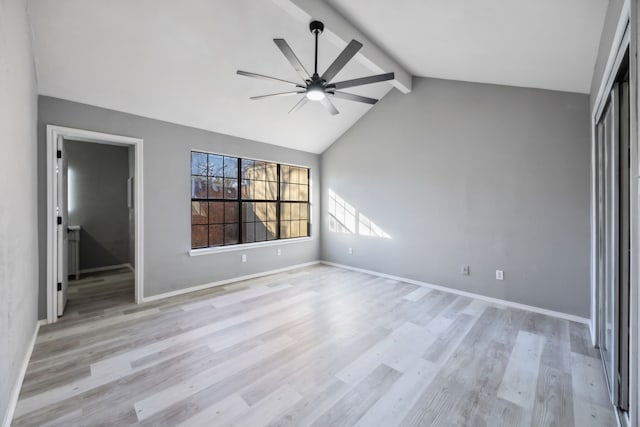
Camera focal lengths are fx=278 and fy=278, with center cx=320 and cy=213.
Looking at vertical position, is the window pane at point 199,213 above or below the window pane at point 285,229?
above

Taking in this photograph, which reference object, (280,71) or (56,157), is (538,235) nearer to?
(280,71)

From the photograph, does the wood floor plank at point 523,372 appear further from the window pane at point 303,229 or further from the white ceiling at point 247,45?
the window pane at point 303,229

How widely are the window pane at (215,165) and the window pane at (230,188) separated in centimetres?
18

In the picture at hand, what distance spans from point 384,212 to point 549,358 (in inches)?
111

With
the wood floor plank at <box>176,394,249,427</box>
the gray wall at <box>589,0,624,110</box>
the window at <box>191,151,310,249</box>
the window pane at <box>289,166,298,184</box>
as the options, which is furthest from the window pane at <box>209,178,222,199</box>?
the gray wall at <box>589,0,624,110</box>

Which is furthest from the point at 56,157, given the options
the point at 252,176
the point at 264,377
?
the point at 264,377

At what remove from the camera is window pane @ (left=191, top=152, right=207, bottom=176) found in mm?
4131

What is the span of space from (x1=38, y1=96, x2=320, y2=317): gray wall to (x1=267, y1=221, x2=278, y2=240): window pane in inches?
31.4

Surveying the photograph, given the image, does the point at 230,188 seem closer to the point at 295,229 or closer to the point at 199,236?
the point at 199,236

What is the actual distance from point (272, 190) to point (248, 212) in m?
0.65

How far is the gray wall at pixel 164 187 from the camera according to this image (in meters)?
3.07

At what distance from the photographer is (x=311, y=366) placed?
2.19 metres

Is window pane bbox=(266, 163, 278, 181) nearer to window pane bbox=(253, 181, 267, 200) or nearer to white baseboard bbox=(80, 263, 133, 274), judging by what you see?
window pane bbox=(253, 181, 267, 200)

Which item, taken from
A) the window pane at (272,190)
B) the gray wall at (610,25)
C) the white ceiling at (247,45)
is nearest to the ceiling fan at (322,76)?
the white ceiling at (247,45)
